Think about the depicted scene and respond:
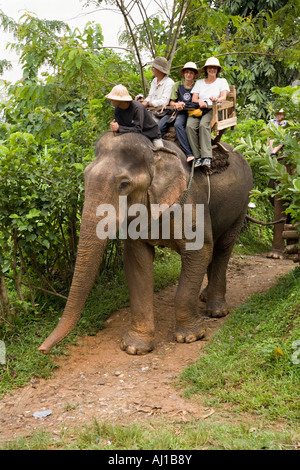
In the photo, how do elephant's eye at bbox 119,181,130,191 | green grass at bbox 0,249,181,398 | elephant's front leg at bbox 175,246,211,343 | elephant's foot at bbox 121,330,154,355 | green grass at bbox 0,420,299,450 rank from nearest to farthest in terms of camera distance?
1. green grass at bbox 0,420,299,450
2. elephant's eye at bbox 119,181,130,191
3. green grass at bbox 0,249,181,398
4. elephant's foot at bbox 121,330,154,355
5. elephant's front leg at bbox 175,246,211,343

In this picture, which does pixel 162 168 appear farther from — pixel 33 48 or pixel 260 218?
pixel 260 218

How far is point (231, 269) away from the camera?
9109mm

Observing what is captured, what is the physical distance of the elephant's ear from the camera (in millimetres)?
5375

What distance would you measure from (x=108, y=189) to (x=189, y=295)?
5.40 ft

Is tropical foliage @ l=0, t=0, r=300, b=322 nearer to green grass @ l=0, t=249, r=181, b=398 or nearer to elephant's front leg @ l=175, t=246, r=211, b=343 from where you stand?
green grass @ l=0, t=249, r=181, b=398

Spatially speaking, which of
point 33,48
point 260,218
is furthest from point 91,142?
point 260,218

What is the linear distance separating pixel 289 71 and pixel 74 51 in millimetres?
10727

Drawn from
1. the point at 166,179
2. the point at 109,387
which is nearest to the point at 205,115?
the point at 166,179

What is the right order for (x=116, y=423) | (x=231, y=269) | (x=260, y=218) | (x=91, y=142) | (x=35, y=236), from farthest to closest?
(x=260, y=218)
(x=231, y=269)
(x=91, y=142)
(x=35, y=236)
(x=116, y=423)

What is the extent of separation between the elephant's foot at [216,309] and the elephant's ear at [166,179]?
175 centimetres

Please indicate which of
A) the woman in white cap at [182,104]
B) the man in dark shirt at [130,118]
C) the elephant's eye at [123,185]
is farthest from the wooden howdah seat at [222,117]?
the elephant's eye at [123,185]

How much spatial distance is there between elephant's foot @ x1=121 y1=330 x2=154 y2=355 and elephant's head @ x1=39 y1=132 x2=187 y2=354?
41.3 inches

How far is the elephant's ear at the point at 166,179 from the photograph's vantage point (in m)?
5.38

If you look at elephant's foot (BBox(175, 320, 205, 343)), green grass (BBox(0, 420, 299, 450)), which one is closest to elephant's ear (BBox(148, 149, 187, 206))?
elephant's foot (BBox(175, 320, 205, 343))
